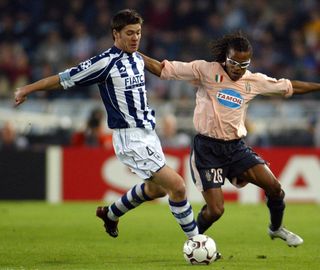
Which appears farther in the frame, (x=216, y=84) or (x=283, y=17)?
(x=283, y=17)

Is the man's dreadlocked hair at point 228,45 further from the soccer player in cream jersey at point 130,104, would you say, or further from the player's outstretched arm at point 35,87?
the player's outstretched arm at point 35,87

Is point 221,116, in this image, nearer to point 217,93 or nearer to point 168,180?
point 217,93

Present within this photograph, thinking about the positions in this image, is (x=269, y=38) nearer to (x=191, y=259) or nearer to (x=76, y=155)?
(x=76, y=155)

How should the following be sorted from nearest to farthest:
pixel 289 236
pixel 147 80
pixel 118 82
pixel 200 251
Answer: pixel 200 251
pixel 118 82
pixel 289 236
pixel 147 80

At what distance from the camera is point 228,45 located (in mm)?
9977

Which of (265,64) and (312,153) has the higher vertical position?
(265,64)

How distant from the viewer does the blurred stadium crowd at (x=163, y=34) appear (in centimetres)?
2140

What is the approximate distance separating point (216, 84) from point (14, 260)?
8.44ft

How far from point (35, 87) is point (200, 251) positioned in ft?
6.87

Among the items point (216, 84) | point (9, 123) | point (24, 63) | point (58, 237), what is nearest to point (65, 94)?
point (24, 63)


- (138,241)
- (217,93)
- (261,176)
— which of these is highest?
(217,93)

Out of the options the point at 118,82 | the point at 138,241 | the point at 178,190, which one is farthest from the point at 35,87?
the point at 138,241

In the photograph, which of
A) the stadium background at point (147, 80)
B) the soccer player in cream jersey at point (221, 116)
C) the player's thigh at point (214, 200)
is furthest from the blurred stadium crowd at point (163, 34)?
the player's thigh at point (214, 200)

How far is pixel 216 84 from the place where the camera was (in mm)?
10016
